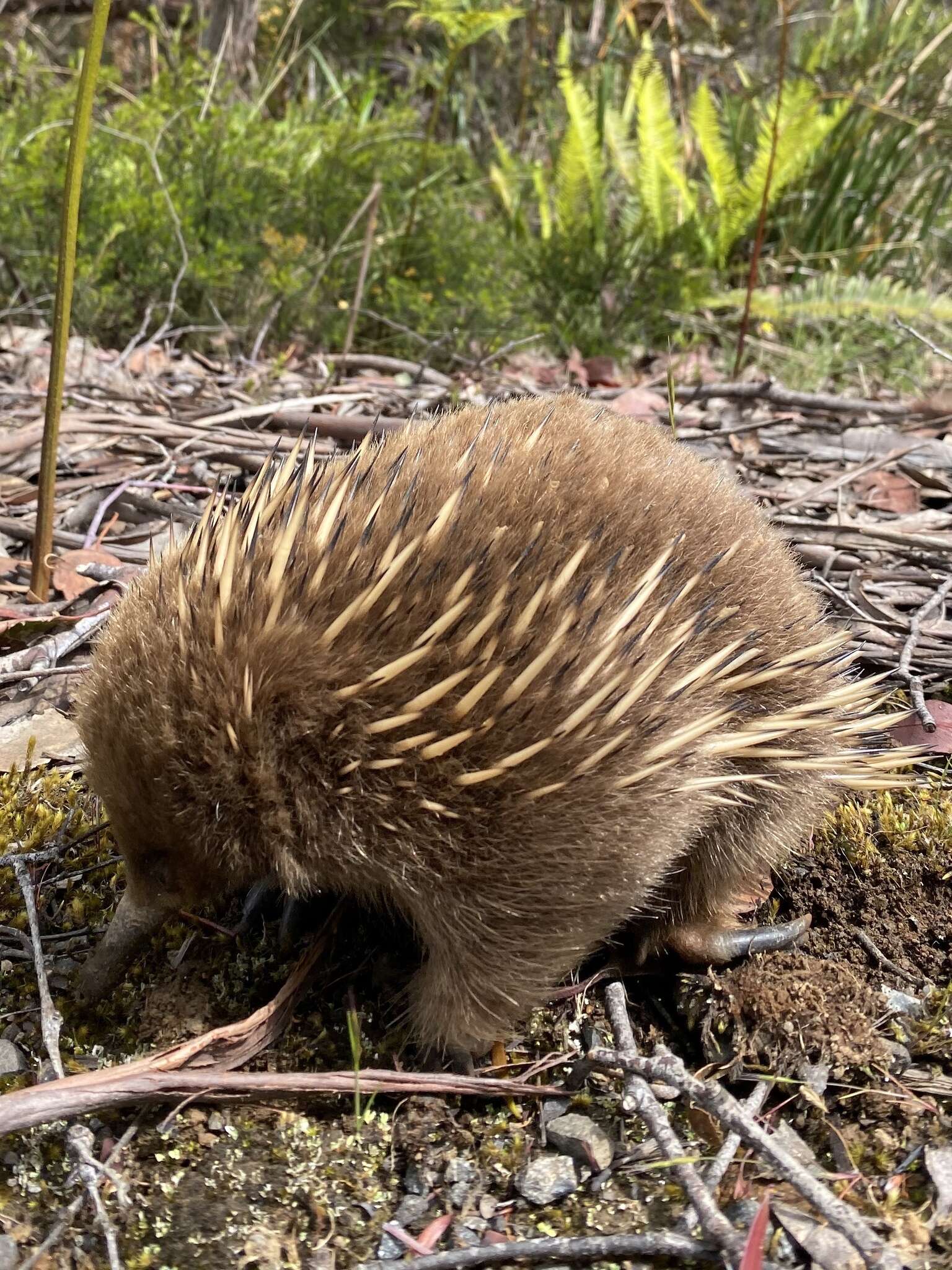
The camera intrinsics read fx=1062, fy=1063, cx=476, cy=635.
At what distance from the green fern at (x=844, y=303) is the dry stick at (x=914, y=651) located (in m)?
2.31

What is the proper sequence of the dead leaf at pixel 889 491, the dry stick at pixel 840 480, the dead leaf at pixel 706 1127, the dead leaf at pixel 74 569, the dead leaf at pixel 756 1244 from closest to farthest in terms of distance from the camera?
the dead leaf at pixel 756 1244, the dead leaf at pixel 706 1127, the dead leaf at pixel 74 569, the dry stick at pixel 840 480, the dead leaf at pixel 889 491

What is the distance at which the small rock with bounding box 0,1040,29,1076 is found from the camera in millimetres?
1568

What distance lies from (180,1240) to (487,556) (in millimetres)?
986

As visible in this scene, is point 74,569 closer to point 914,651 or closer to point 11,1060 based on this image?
point 11,1060

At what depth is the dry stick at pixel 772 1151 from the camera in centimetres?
124

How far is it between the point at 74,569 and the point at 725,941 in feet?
5.64

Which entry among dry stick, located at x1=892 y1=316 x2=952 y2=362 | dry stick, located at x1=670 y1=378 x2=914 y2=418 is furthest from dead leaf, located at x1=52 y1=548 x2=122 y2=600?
dry stick, located at x1=892 y1=316 x2=952 y2=362

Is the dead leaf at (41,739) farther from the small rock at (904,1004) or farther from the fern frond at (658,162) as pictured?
the fern frond at (658,162)

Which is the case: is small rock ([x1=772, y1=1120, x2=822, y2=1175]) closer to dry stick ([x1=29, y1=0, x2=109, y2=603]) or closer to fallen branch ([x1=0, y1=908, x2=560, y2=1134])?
fallen branch ([x1=0, y1=908, x2=560, y2=1134])

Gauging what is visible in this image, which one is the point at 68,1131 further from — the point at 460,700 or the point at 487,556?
the point at 487,556

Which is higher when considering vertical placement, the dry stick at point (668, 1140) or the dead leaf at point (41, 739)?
the dry stick at point (668, 1140)

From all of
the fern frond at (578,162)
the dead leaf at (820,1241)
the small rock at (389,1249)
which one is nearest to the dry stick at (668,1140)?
the dead leaf at (820,1241)

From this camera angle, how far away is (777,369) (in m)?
4.49

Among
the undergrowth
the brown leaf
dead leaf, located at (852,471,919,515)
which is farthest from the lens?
the brown leaf
